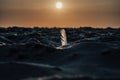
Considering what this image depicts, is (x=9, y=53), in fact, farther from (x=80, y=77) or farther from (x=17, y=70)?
(x=80, y=77)

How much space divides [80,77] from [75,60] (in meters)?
4.95

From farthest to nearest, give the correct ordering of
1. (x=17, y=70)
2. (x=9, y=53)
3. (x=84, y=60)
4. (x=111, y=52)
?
(x=9, y=53)
(x=111, y=52)
(x=84, y=60)
(x=17, y=70)

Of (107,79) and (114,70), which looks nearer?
(107,79)

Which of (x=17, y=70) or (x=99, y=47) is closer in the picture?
(x=17, y=70)

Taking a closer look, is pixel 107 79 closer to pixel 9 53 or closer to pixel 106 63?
pixel 106 63

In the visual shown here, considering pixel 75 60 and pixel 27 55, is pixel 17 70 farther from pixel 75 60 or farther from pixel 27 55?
pixel 27 55

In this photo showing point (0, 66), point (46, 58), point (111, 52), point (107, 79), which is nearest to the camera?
point (107, 79)

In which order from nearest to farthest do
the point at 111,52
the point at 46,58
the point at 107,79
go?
the point at 107,79, the point at 111,52, the point at 46,58

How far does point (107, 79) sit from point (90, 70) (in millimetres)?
3030

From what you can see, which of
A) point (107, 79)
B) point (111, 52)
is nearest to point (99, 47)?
point (111, 52)

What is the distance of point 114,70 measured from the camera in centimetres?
818

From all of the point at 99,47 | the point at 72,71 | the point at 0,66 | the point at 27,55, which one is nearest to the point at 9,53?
the point at 27,55

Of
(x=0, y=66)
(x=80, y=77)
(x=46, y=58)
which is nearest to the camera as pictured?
(x=80, y=77)

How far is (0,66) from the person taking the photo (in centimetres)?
870
